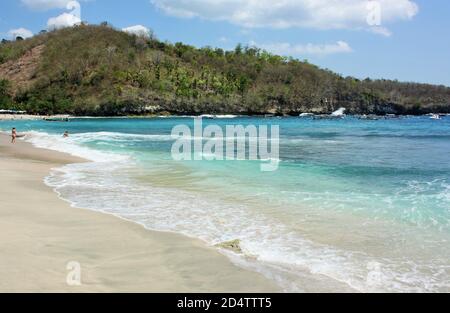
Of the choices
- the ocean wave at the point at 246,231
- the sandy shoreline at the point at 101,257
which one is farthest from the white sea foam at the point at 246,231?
the sandy shoreline at the point at 101,257

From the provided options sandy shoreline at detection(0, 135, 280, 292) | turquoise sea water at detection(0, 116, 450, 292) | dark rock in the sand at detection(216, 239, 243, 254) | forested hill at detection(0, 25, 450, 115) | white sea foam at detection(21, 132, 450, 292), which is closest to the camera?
sandy shoreline at detection(0, 135, 280, 292)

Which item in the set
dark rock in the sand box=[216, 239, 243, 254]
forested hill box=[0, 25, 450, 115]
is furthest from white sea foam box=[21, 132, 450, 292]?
forested hill box=[0, 25, 450, 115]

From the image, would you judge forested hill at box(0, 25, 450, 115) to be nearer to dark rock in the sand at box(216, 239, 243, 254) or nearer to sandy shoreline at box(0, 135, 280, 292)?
sandy shoreline at box(0, 135, 280, 292)

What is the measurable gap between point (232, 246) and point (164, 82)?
458 ft

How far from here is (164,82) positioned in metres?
143

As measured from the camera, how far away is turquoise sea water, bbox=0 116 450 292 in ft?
22.6

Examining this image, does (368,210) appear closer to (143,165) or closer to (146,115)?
(143,165)

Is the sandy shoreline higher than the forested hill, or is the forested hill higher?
the forested hill

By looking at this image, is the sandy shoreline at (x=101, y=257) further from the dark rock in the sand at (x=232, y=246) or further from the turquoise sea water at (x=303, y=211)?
the turquoise sea water at (x=303, y=211)

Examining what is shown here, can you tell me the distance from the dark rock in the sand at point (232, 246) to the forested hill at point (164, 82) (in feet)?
418

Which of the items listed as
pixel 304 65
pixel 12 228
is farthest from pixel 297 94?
pixel 12 228

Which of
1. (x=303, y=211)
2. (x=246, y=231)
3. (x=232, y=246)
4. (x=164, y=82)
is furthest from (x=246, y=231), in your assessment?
(x=164, y=82)

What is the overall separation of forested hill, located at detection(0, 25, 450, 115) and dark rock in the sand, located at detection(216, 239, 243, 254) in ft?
418
